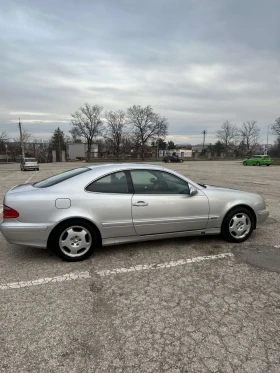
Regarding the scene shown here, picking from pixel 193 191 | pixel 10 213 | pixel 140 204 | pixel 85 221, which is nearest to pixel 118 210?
pixel 140 204

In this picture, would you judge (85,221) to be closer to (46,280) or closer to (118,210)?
(118,210)

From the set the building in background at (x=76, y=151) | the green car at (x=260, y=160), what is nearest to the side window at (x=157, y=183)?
the green car at (x=260, y=160)

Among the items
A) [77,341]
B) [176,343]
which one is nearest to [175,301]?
[176,343]

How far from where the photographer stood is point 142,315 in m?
2.47

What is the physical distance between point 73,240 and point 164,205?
4.74 ft

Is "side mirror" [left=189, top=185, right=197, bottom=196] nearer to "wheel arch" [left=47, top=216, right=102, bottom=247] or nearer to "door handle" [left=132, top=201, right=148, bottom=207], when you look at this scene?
"door handle" [left=132, top=201, right=148, bottom=207]

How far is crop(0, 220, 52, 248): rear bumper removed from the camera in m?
3.40

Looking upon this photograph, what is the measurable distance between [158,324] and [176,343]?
27 centimetres

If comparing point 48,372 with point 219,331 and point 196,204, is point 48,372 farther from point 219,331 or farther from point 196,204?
point 196,204

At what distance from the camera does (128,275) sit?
10.6 ft

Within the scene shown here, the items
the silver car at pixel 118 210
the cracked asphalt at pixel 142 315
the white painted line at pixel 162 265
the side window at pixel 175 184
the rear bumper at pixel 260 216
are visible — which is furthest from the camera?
the rear bumper at pixel 260 216

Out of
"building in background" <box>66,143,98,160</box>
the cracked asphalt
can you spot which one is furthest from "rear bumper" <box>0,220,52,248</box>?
"building in background" <box>66,143,98,160</box>

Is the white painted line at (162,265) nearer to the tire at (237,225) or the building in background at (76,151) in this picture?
the tire at (237,225)

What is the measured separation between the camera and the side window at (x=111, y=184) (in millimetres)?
3705
